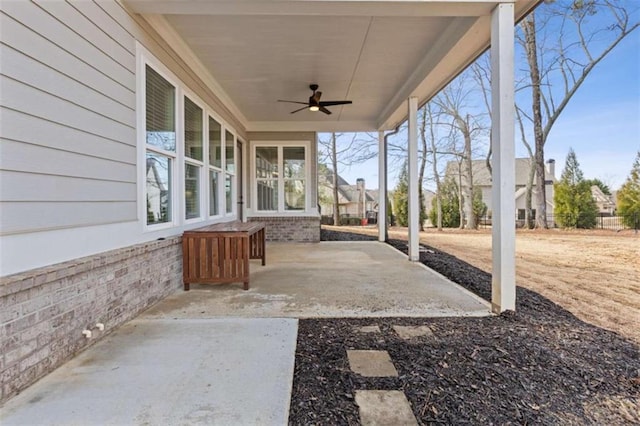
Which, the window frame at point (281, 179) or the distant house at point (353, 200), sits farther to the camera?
the distant house at point (353, 200)

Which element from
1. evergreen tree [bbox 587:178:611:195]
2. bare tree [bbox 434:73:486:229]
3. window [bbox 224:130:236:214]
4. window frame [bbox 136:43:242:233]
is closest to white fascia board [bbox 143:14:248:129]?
window frame [bbox 136:43:242:233]

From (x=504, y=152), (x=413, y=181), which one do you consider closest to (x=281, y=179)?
(x=413, y=181)

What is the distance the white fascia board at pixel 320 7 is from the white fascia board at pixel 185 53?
1.18ft

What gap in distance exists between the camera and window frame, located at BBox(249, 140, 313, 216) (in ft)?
28.6

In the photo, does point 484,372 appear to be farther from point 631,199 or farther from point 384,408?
point 631,199

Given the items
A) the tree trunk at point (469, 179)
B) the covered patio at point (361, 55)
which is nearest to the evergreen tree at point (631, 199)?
the tree trunk at point (469, 179)

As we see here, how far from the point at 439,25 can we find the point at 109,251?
415 cm

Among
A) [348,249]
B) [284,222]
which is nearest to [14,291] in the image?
[348,249]

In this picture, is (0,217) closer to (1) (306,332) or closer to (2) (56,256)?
(2) (56,256)

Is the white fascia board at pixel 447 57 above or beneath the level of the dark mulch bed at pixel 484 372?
above

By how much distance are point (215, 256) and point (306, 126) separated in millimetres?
5542

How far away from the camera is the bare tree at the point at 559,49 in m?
11.2

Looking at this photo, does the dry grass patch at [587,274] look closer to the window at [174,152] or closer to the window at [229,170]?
the window at [174,152]

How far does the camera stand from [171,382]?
1958 mm
